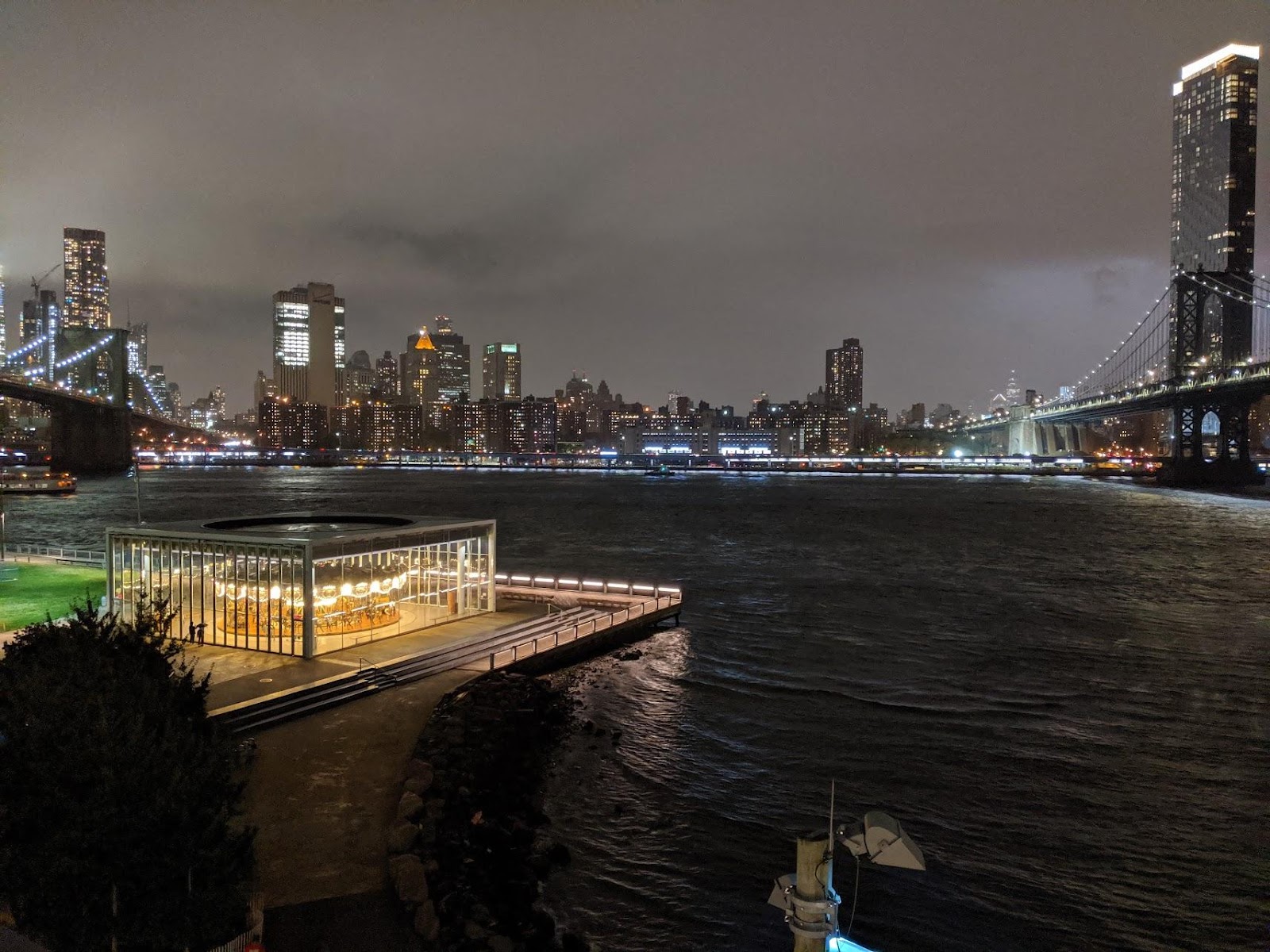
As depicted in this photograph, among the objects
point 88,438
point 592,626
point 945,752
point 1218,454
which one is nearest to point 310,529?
point 592,626

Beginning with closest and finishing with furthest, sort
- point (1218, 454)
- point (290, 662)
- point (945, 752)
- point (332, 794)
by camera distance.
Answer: point (332, 794) → point (945, 752) → point (290, 662) → point (1218, 454)

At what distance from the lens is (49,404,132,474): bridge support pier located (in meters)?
144

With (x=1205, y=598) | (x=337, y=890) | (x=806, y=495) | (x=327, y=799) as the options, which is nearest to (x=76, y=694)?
(x=337, y=890)

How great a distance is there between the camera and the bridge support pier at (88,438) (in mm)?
144375

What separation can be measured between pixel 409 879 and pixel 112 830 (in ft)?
12.3

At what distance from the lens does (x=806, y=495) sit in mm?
125625

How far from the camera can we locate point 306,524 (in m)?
24.8

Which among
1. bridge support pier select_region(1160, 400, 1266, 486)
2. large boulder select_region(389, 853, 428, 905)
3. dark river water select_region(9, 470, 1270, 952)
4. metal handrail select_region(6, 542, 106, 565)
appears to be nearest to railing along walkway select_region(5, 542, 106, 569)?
metal handrail select_region(6, 542, 106, 565)

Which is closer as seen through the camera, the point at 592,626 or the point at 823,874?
the point at 823,874

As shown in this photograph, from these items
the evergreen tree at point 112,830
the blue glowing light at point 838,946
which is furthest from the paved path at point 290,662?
the blue glowing light at point 838,946

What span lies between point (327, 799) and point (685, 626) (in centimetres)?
2105

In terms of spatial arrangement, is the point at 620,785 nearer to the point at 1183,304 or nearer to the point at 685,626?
the point at 685,626

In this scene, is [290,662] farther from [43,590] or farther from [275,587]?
[43,590]

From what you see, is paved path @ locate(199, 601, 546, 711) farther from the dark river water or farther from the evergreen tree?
the evergreen tree
